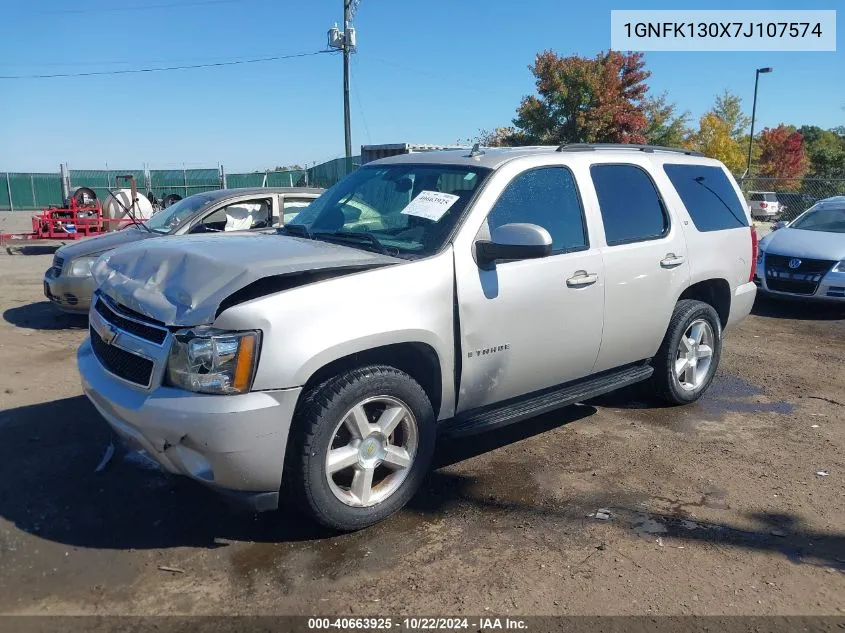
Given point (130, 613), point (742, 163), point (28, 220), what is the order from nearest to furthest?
point (130, 613), point (28, 220), point (742, 163)

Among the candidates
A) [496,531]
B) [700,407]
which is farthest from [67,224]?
[496,531]

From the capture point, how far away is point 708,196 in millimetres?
5426

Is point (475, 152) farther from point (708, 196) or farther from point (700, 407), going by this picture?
point (700, 407)

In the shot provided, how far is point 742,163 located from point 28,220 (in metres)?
38.5

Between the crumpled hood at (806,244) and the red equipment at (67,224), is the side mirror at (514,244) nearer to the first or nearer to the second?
the crumpled hood at (806,244)

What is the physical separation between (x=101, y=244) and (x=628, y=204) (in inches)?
238

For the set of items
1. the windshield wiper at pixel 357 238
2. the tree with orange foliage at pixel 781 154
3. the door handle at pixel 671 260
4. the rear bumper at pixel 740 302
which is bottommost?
the rear bumper at pixel 740 302

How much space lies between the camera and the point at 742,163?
4219 centimetres

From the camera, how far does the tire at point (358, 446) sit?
10.4ft

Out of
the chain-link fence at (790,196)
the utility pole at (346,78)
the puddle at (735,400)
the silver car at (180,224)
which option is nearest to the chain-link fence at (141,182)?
the utility pole at (346,78)

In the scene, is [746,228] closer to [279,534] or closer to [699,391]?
[699,391]

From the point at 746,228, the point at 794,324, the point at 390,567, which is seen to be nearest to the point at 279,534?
the point at 390,567

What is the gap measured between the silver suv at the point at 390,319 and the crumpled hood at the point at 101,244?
4110 millimetres

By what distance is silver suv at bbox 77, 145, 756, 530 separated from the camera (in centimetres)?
302
